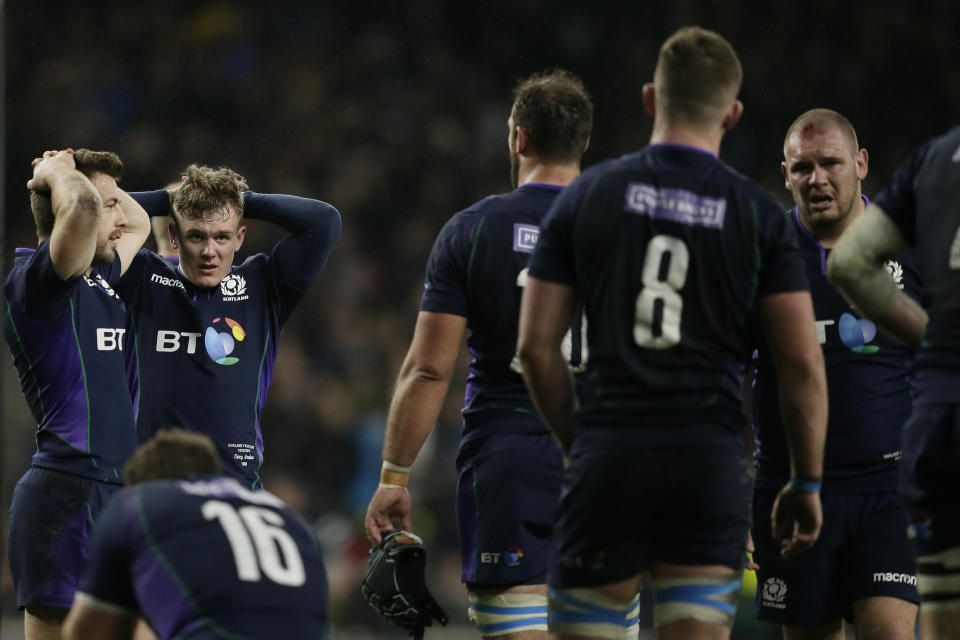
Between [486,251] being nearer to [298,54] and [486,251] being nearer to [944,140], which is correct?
[944,140]

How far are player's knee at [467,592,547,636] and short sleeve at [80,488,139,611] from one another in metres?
1.41

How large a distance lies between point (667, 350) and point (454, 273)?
1317 mm

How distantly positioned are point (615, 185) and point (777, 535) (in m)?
1.05

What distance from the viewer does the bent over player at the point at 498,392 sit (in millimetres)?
4188

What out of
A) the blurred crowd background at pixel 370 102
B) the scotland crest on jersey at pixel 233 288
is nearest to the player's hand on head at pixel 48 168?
the scotland crest on jersey at pixel 233 288

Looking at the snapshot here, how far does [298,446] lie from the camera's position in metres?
9.59

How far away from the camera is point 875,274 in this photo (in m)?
3.40

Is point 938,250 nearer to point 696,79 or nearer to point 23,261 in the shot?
point 696,79

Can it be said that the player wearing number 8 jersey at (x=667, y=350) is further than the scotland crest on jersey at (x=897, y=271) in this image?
No

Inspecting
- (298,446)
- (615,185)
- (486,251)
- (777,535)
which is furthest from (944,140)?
(298,446)

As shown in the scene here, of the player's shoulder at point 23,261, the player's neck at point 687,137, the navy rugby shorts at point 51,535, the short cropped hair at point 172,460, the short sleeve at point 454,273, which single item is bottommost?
the navy rugby shorts at point 51,535

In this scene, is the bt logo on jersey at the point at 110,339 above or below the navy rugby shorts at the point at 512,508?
above

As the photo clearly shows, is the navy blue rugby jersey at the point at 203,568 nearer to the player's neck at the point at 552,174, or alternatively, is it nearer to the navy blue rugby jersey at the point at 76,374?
the player's neck at the point at 552,174

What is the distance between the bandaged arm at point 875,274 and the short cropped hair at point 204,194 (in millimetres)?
2592
